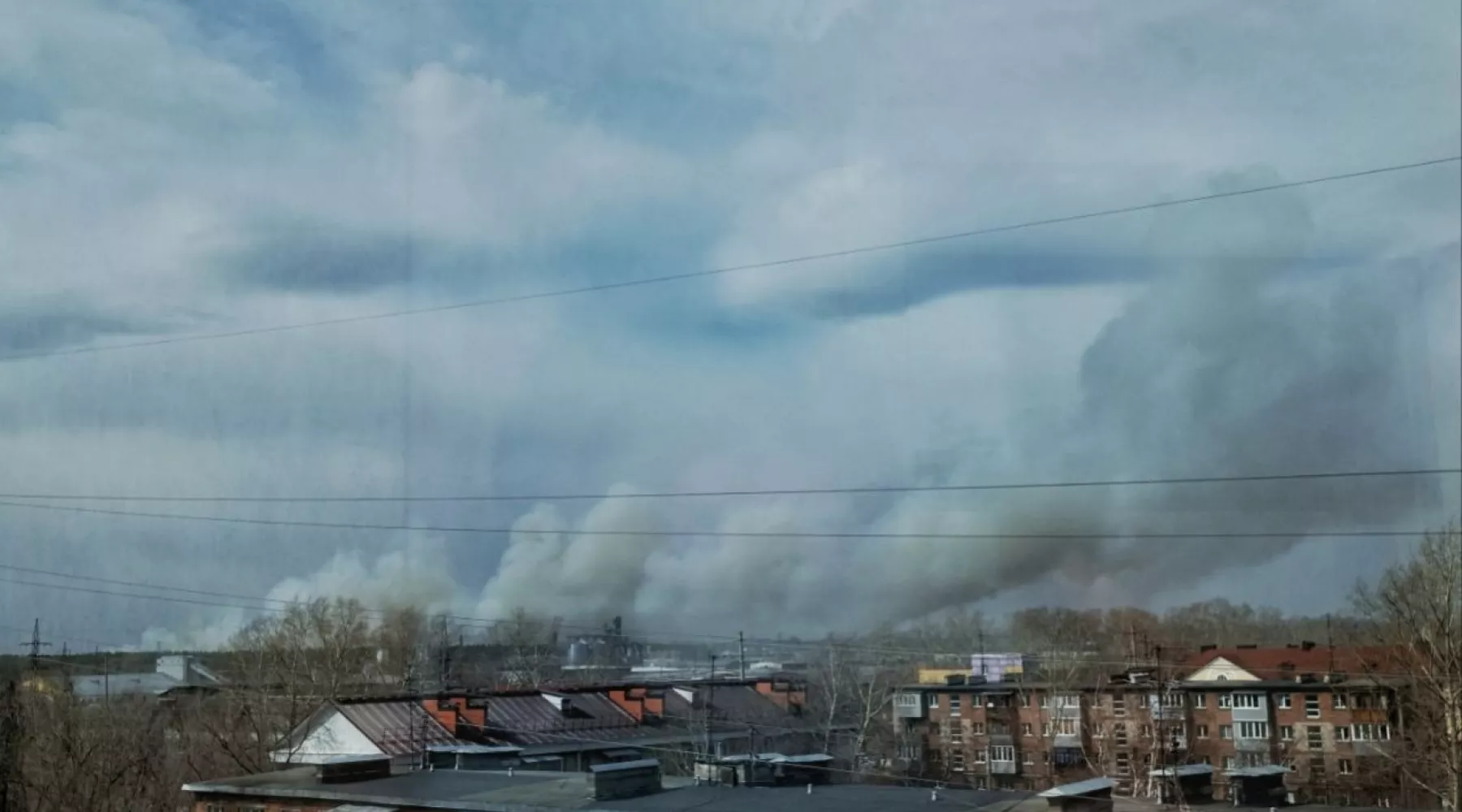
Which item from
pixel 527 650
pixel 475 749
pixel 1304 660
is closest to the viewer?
pixel 1304 660

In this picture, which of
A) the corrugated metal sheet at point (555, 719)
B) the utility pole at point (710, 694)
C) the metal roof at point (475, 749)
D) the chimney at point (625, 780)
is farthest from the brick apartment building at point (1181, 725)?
the metal roof at point (475, 749)

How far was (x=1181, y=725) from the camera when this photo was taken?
30.4 feet

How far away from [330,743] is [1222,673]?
28.6 feet

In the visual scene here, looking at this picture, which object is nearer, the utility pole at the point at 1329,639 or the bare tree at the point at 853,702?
the utility pole at the point at 1329,639

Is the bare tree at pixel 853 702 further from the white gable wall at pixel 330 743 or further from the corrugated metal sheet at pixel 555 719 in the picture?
the white gable wall at pixel 330 743

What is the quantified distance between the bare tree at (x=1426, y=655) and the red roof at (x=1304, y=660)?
0.16ft

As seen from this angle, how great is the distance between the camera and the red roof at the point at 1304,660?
770 centimetres

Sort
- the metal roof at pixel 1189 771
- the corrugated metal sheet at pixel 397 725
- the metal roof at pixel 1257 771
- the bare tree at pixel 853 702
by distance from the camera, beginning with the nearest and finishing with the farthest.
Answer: the metal roof at pixel 1257 771
the metal roof at pixel 1189 771
the bare tree at pixel 853 702
the corrugated metal sheet at pixel 397 725

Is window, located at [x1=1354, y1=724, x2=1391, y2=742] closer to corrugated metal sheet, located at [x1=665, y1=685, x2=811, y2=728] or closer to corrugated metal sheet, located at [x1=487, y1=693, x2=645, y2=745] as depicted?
corrugated metal sheet, located at [x1=665, y1=685, x2=811, y2=728]

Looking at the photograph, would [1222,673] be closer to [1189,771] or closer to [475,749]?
[1189,771]

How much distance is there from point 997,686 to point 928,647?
2.56 feet

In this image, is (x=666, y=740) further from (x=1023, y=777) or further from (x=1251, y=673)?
(x=1251, y=673)

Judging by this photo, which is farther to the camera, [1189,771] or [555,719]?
[555,719]

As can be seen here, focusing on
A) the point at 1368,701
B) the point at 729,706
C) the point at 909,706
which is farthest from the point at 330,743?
the point at 1368,701
